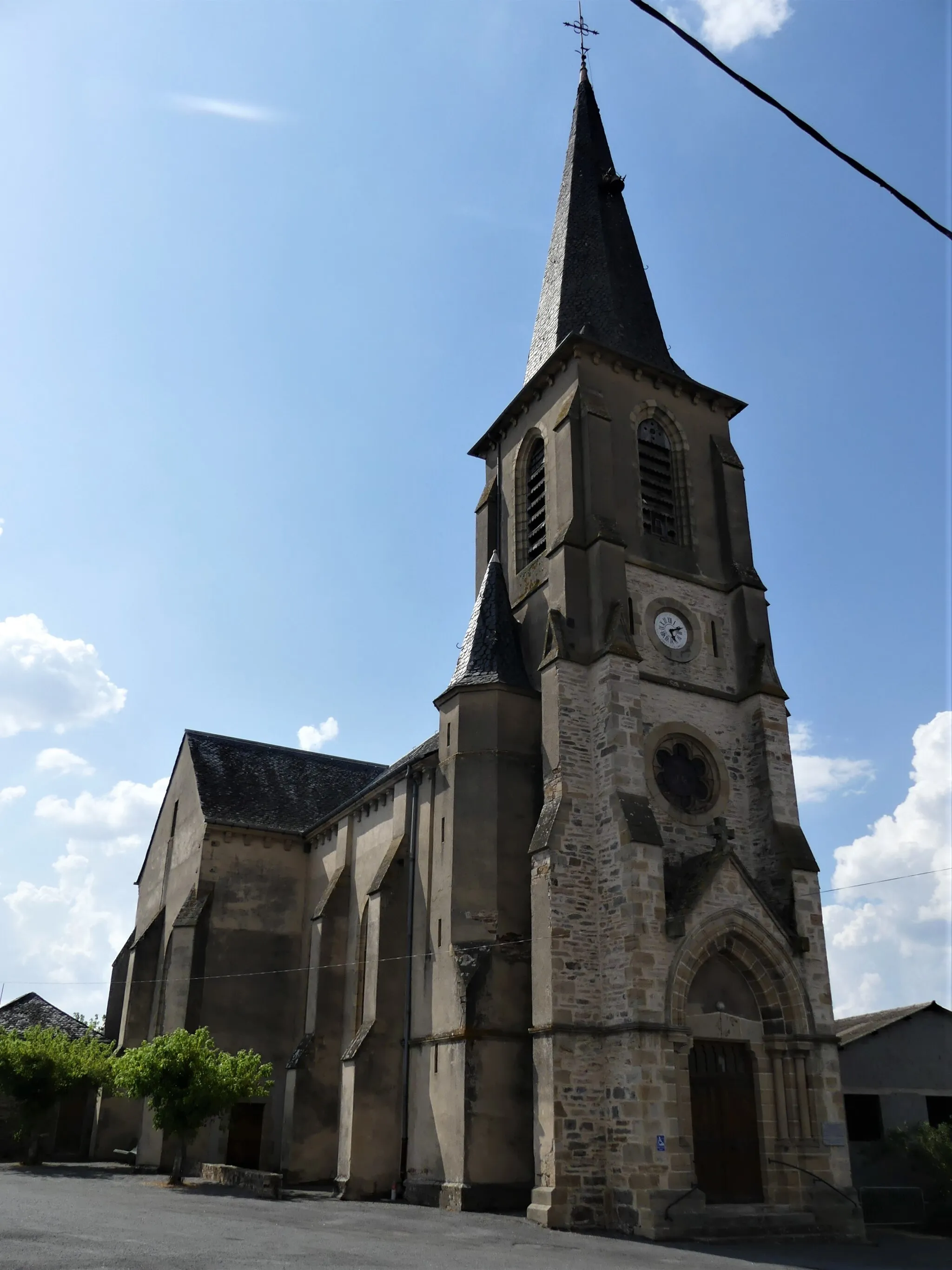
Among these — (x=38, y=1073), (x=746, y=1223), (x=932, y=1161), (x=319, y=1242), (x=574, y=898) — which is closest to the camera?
(x=319, y=1242)

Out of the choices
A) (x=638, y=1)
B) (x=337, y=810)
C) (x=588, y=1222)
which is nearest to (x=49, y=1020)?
(x=337, y=810)

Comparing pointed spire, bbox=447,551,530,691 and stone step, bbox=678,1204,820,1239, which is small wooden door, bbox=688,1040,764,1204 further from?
pointed spire, bbox=447,551,530,691

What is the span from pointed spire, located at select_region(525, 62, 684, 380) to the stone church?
143 mm

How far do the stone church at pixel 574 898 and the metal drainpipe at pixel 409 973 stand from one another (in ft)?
0.34

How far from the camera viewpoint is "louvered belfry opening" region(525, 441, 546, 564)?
88.7ft

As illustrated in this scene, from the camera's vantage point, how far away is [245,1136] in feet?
94.4

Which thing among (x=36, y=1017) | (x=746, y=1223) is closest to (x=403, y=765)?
(x=746, y=1223)

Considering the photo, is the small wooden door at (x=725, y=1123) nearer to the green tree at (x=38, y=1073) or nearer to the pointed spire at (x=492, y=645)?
the pointed spire at (x=492, y=645)

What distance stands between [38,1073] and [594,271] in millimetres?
28131

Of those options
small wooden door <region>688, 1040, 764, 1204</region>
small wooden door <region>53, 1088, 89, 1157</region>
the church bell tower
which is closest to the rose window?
the church bell tower

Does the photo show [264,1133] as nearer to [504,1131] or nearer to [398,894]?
[398,894]

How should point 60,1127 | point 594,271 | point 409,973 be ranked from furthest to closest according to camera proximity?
1. point 60,1127
2. point 594,271
3. point 409,973

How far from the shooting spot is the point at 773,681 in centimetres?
2467

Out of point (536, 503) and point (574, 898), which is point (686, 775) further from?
point (536, 503)
